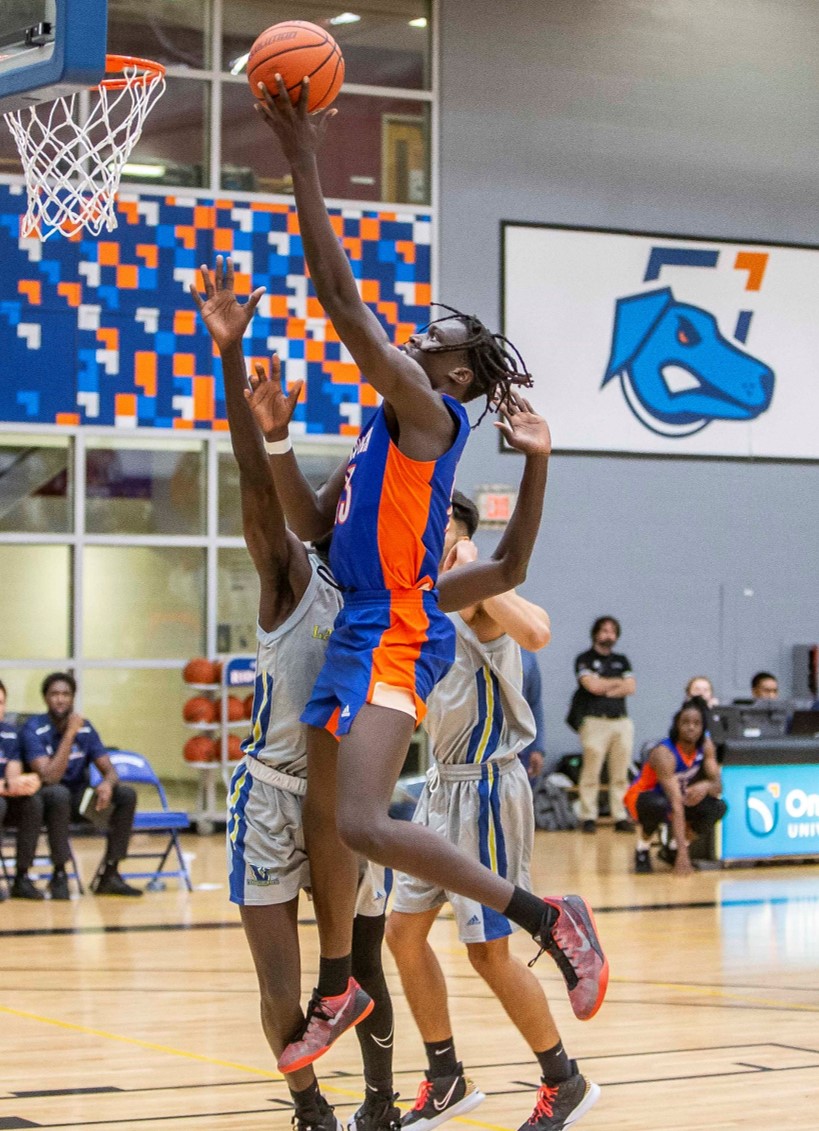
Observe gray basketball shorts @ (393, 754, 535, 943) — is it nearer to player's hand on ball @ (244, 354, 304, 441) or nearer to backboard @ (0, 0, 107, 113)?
player's hand on ball @ (244, 354, 304, 441)

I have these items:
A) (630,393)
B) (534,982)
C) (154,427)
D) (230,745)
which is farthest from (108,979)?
(630,393)

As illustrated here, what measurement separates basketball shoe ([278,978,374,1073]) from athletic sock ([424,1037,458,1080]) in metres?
0.82

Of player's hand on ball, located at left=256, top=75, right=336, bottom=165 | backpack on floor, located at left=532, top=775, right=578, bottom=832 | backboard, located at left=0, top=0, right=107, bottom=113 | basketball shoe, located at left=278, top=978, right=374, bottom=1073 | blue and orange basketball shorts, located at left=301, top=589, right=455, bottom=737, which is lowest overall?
backpack on floor, located at left=532, top=775, right=578, bottom=832

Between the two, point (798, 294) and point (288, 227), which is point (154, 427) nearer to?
point (288, 227)

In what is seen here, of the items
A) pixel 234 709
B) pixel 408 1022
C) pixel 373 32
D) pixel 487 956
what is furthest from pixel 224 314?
pixel 373 32

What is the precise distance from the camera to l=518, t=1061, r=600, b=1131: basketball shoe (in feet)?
17.0

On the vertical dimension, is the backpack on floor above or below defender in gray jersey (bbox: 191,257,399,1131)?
below

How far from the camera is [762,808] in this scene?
13.5m

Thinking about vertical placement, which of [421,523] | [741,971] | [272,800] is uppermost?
[421,523]

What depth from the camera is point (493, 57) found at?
18047mm

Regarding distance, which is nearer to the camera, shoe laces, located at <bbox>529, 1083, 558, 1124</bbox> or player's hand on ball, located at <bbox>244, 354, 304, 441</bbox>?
player's hand on ball, located at <bbox>244, 354, 304, 441</bbox>

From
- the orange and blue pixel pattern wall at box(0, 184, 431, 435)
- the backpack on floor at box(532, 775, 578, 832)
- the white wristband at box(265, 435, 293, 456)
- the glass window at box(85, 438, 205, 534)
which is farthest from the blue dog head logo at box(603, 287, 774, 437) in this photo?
the white wristband at box(265, 435, 293, 456)

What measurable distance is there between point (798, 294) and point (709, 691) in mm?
5251

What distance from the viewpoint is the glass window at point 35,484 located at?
16219 millimetres
